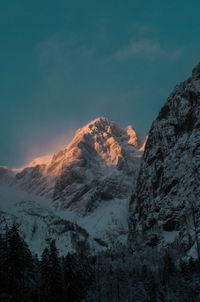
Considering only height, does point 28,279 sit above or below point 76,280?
above

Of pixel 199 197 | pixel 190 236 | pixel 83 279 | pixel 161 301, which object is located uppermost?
pixel 199 197

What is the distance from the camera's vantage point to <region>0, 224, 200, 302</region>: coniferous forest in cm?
7281

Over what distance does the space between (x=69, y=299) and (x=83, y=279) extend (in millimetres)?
16736

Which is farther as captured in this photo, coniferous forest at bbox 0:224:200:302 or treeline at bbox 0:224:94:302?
coniferous forest at bbox 0:224:200:302

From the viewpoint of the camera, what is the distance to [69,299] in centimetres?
8062

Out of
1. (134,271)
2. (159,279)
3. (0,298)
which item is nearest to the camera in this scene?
(0,298)

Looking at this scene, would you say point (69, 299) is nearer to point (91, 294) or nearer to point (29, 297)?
point (29, 297)

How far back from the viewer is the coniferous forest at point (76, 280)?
72812mm

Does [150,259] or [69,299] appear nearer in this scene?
[69,299]

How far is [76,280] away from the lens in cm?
8425

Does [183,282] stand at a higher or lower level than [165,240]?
lower

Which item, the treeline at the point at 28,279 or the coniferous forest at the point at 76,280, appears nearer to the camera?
the treeline at the point at 28,279

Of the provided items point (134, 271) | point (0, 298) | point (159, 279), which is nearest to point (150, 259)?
point (134, 271)

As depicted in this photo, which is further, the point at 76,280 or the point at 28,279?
the point at 76,280
